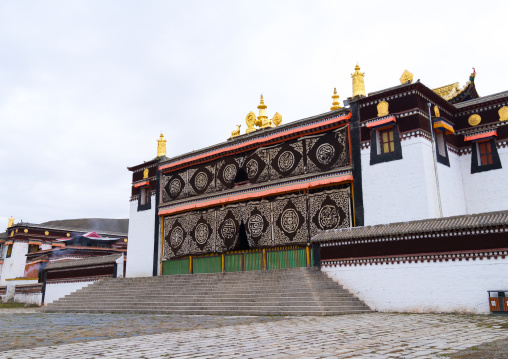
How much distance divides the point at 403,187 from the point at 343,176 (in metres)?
2.32

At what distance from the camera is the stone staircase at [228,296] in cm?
1301

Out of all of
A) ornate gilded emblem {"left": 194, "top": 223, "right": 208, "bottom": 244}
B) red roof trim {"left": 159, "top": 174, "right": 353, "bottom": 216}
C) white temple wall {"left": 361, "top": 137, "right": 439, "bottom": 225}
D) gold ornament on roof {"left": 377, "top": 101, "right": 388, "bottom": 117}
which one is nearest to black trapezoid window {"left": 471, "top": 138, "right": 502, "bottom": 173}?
white temple wall {"left": 361, "top": 137, "right": 439, "bottom": 225}

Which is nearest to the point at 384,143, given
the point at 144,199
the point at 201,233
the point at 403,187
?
the point at 403,187

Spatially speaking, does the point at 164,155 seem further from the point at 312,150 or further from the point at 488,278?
the point at 488,278

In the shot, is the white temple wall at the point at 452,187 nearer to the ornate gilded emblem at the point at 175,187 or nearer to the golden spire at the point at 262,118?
the golden spire at the point at 262,118

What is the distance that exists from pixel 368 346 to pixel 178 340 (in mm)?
2960

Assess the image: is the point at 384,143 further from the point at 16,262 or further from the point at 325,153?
the point at 16,262

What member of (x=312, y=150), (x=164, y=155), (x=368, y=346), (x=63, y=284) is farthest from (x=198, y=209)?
(x=368, y=346)

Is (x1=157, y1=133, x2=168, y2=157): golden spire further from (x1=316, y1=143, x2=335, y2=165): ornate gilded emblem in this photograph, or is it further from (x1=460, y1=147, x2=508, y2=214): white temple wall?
(x1=460, y1=147, x2=508, y2=214): white temple wall

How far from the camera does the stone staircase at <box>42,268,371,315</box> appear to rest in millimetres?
13008

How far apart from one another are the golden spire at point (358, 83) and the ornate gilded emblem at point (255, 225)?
257 inches

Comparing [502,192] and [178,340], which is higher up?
[502,192]

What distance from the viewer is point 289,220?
18672 mm

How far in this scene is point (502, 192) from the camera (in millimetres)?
16906
